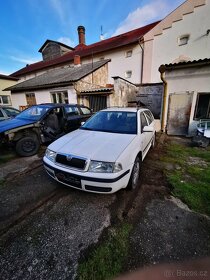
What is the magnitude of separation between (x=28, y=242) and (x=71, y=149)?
145 centimetres

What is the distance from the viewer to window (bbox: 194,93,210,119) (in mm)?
6781

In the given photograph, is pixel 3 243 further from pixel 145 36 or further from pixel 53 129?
pixel 145 36

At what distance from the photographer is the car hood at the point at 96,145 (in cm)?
231

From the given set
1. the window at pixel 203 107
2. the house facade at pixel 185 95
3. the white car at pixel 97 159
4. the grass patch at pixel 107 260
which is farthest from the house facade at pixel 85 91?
the grass patch at pixel 107 260

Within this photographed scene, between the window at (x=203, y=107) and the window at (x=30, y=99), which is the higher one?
the window at (x=30, y=99)

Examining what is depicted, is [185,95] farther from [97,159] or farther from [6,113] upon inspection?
[6,113]

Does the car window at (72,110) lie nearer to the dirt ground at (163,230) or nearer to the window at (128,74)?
the dirt ground at (163,230)

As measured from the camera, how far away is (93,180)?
2203mm

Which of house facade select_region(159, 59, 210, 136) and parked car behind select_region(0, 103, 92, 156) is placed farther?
house facade select_region(159, 59, 210, 136)

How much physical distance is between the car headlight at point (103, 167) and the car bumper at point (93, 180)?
64 mm

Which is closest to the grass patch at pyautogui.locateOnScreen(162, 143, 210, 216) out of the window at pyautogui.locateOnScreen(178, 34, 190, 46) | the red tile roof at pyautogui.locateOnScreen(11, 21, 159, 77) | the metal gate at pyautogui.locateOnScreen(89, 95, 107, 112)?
the metal gate at pyautogui.locateOnScreen(89, 95, 107, 112)

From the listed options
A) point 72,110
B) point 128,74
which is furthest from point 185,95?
point 128,74

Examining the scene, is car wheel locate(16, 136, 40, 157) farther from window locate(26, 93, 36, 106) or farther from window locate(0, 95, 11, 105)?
window locate(0, 95, 11, 105)

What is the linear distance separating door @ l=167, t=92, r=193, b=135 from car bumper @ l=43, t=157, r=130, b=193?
6347 mm
